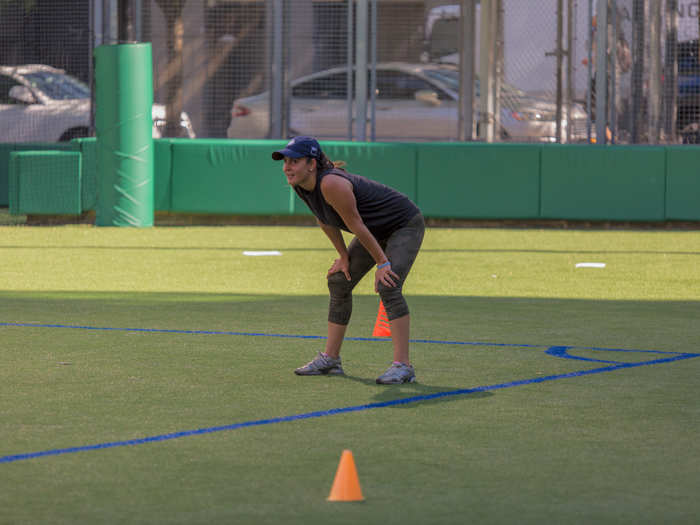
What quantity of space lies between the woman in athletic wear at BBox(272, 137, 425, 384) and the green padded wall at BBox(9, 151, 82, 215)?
12692mm

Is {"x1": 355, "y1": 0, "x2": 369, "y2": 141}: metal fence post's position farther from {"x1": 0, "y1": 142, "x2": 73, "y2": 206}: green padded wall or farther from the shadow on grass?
the shadow on grass

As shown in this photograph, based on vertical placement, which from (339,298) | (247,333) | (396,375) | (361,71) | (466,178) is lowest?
(247,333)

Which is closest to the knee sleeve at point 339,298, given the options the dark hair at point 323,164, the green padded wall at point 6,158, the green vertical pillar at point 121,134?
the dark hair at point 323,164

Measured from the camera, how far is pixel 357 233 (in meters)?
6.74

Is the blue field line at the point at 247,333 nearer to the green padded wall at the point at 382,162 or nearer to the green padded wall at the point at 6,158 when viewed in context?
the green padded wall at the point at 382,162

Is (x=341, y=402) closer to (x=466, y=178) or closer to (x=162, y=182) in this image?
(x=466, y=178)

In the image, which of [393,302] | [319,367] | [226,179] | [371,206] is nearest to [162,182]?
[226,179]

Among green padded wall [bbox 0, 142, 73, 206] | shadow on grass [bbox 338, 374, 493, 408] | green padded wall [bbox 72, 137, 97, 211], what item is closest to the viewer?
shadow on grass [bbox 338, 374, 493, 408]

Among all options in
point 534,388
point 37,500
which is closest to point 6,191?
point 534,388

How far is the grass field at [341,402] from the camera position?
184 inches

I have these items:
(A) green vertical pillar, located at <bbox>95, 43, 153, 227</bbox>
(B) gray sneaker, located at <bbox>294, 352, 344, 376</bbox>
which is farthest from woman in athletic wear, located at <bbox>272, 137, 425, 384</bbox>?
(A) green vertical pillar, located at <bbox>95, 43, 153, 227</bbox>

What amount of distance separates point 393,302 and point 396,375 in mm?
404

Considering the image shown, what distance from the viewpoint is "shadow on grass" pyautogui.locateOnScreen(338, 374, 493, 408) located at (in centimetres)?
659

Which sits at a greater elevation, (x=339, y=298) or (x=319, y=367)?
(x=339, y=298)
